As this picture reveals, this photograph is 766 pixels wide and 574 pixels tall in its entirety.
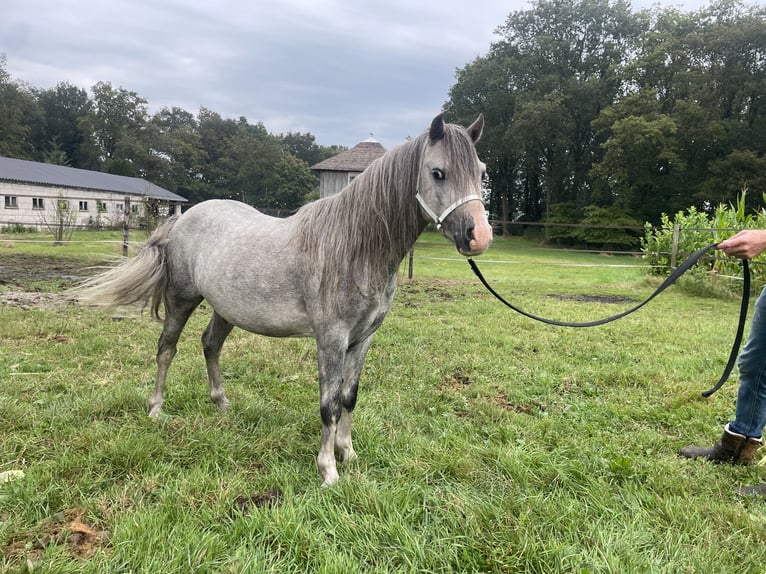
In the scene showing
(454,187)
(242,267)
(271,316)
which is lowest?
(271,316)

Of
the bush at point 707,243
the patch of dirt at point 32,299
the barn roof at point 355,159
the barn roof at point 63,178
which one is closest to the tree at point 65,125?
the barn roof at point 63,178

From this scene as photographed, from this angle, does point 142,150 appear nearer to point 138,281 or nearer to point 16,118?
point 16,118

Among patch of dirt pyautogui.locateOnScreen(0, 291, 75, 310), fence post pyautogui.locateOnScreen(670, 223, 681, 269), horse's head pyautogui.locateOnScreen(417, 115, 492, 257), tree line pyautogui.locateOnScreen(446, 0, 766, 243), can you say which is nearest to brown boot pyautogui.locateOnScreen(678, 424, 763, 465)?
horse's head pyautogui.locateOnScreen(417, 115, 492, 257)

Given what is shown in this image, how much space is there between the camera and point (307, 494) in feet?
6.99

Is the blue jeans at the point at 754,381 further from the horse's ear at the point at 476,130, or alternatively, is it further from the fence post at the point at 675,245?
the fence post at the point at 675,245

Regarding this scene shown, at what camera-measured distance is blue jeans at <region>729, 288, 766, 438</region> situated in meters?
2.35

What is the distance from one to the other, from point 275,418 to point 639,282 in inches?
435

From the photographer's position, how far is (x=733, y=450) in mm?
2502

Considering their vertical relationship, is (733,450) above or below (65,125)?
below

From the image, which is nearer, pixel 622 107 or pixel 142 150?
pixel 622 107

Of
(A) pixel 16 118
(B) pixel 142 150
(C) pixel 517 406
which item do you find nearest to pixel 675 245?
(C) pixel 517 406

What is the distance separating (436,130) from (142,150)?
53.2 metres

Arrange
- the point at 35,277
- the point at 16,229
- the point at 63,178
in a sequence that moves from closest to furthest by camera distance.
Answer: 1. the point at 35,277
2. the point at 16,229
3. the point at 63,178

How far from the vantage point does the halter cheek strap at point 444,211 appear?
1.94 meters
